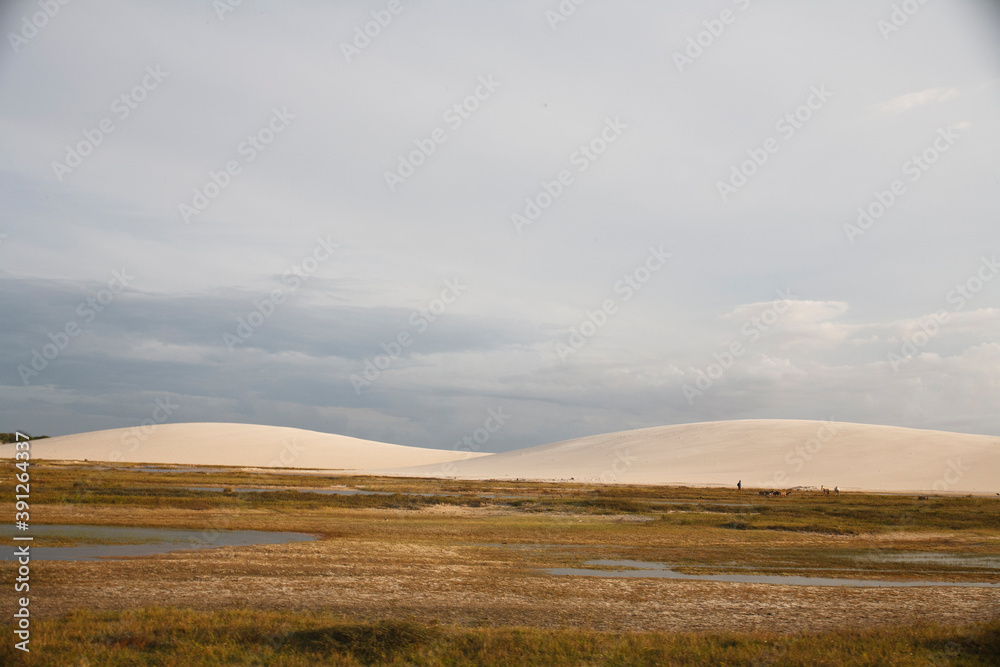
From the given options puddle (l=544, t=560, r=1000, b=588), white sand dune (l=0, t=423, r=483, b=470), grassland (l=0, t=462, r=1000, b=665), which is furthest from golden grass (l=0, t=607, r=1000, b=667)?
white sand dune (l=0, t=423, r=483, b=470)

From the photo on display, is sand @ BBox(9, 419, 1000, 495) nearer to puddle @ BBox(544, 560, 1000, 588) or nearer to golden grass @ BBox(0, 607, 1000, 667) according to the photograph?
puddle @ BBox(544, 560, 1000, 588)

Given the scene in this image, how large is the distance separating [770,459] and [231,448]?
309 ft

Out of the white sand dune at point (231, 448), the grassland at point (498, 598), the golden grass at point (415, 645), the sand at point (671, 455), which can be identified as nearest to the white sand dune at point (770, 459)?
the sand at point (671, 455)

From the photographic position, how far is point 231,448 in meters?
132

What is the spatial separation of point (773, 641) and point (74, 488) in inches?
1807

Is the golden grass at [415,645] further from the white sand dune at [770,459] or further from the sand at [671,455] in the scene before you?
the white sand dune at [770,459]

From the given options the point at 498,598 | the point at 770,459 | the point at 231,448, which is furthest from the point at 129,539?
the point at 231,448

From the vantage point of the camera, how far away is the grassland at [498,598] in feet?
40.3

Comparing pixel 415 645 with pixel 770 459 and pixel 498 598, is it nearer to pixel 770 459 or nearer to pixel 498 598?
pixel 498 598

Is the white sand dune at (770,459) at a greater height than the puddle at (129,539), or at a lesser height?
greater

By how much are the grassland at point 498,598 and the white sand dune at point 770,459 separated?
4494cm

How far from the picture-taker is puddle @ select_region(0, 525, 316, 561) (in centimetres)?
2200

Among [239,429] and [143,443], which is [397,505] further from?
[239,429]

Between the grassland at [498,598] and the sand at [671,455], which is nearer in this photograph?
the grassland at [498,598]
